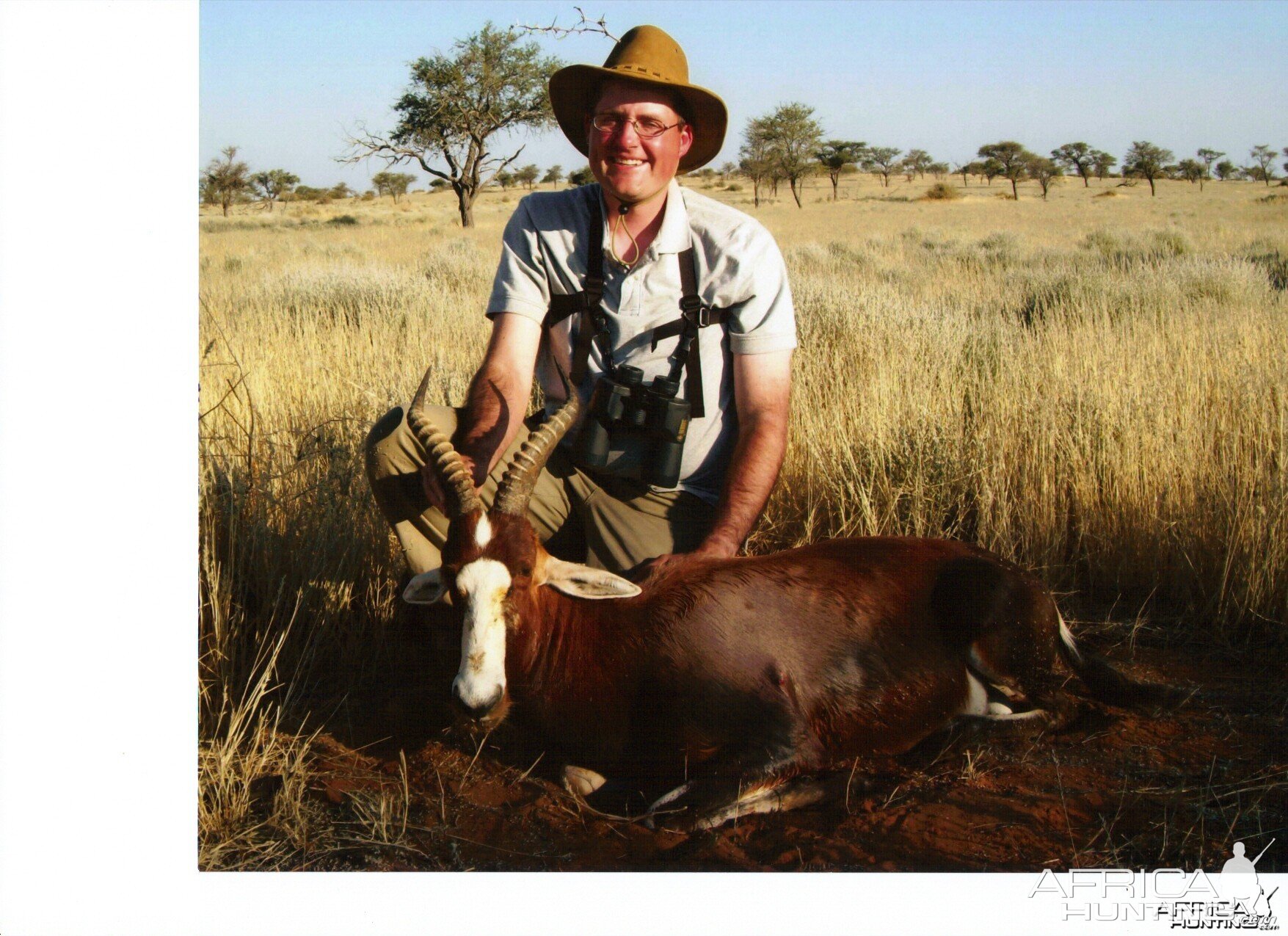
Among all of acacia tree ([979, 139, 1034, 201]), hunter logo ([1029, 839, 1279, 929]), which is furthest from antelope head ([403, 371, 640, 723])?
acacia tree ([979, 139, 1034, 201])

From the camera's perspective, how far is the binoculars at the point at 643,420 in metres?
3.90

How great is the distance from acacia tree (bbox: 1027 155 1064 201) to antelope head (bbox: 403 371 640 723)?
15122mm

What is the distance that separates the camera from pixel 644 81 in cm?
390

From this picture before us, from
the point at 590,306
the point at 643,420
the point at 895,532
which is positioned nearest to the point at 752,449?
the point at 643,420

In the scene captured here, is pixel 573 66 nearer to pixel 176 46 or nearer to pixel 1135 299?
pixel 176 46

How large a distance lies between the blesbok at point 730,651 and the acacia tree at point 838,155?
10353 millimetres

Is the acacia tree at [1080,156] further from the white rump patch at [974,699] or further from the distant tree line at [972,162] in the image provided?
the white rump patch at [974,699]

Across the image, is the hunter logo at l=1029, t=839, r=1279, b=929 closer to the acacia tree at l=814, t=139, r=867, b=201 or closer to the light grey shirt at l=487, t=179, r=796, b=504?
the light grey shirt at l=487, t=179, r=796, b=504

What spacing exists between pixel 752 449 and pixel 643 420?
0.42m

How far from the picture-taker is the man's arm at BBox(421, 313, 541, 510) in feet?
13.1

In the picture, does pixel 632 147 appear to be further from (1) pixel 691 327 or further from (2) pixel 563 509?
(2) pixel 563 509

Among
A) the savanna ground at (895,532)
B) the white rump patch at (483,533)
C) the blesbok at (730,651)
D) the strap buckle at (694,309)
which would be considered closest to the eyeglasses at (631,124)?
the strap buckle at (694,309)

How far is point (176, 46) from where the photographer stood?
339 centimetres

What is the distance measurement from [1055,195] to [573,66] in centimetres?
1896
